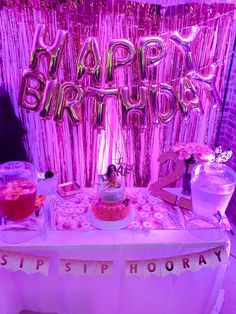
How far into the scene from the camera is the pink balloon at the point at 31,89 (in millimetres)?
2414

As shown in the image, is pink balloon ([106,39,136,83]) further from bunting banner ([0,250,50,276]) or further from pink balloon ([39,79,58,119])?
bunting banner ([0,250,50,276])

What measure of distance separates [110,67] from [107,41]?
0.22 metres

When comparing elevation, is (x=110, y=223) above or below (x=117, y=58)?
below

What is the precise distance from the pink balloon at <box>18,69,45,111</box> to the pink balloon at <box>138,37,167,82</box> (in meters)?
0.81

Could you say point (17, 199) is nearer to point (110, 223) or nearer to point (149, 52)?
point (110, 223)

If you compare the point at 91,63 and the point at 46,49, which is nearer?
the point at 46,49

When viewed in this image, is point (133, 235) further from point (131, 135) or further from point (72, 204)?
point (131, 135)

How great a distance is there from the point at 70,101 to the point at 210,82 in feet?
4.02

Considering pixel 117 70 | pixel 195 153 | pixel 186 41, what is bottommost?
pixel 195 153

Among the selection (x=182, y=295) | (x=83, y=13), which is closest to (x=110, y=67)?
(x=83, y=13)

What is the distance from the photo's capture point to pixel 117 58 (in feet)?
8.03

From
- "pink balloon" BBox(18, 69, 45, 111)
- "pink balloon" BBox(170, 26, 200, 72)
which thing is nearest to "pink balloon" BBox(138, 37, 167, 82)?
"pink balloon" BBox(170, 26, 200, 72)

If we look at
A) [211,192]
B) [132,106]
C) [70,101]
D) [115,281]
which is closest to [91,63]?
[70,101]

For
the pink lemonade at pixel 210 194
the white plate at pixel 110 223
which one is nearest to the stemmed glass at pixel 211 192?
the pink lemonade at pixel 210 194
